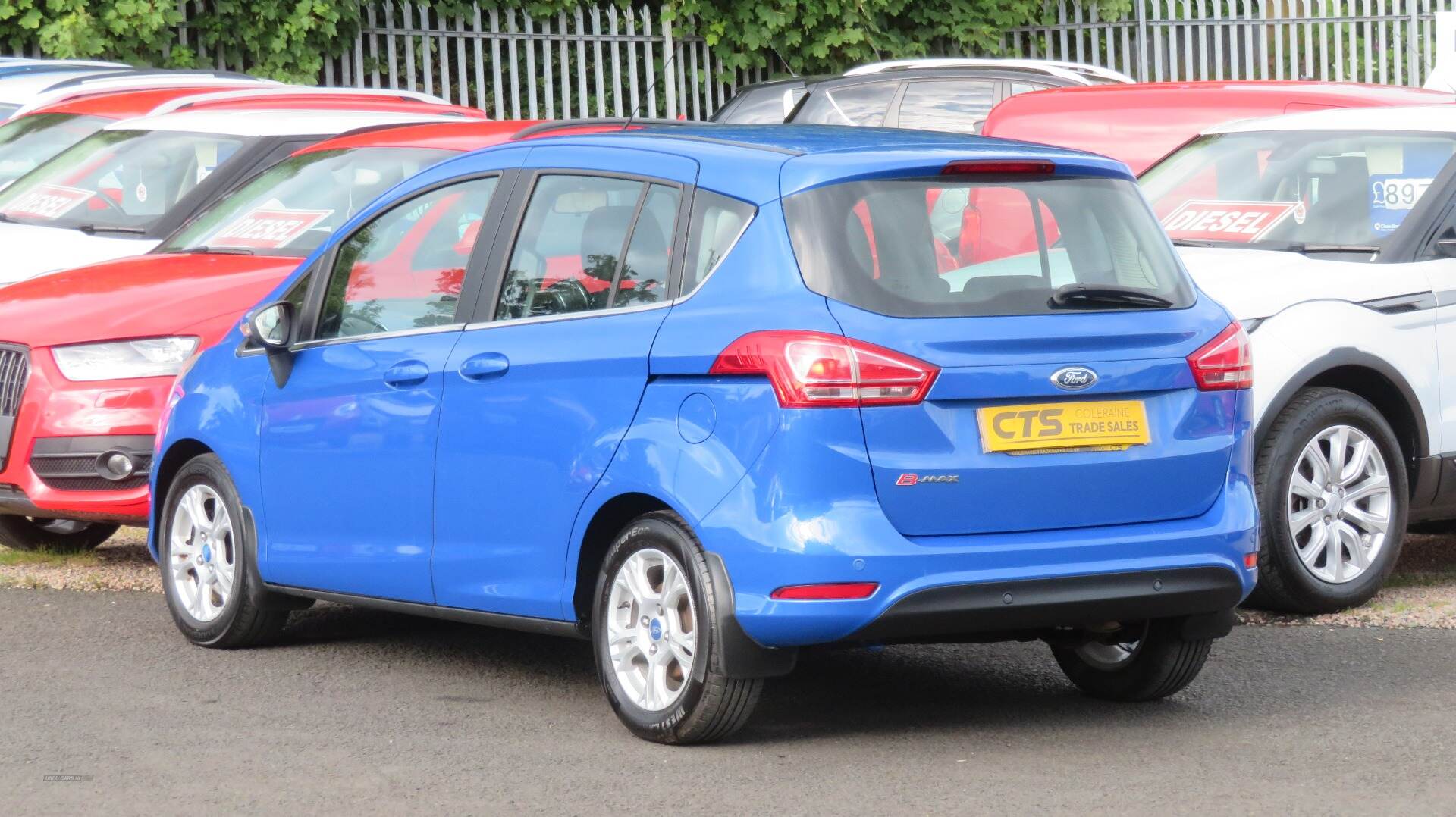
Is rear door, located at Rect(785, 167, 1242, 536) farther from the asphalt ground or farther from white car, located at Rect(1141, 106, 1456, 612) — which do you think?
white car, located at Rect(1141, 106, 1456, 612)

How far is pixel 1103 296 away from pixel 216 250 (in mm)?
4894

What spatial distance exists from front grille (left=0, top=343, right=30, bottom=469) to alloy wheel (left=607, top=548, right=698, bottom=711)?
3487 mm

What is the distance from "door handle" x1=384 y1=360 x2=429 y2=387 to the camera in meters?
6.21

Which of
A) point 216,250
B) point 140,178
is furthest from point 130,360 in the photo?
point 140,178

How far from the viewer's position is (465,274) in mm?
6227

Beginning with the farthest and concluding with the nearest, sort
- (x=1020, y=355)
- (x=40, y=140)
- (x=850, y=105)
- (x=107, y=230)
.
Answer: (x=850, y=105)
(x=40, y=140)
(x=107, y=230)
(x=1020, y=355)

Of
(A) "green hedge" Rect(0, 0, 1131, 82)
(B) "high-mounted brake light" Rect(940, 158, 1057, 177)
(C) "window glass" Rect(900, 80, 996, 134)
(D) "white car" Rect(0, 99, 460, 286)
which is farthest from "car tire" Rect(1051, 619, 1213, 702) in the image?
(A) "green hedge" Rect(0, 0, 1131, 82)

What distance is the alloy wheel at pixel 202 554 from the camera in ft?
23.6

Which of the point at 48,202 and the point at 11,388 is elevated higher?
the point at 48,202

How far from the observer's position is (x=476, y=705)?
621 centimetres

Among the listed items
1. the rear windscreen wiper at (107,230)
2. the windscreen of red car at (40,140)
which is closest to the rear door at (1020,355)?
the rear windscreen wiper at (107,230)

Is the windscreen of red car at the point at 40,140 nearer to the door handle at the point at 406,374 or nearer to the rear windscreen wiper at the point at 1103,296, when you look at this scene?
the door handle at the point at 406,374

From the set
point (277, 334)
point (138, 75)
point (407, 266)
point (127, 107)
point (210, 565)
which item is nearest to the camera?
point (407, 266)

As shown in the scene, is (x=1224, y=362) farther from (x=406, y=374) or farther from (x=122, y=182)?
(x=122, y=182)
